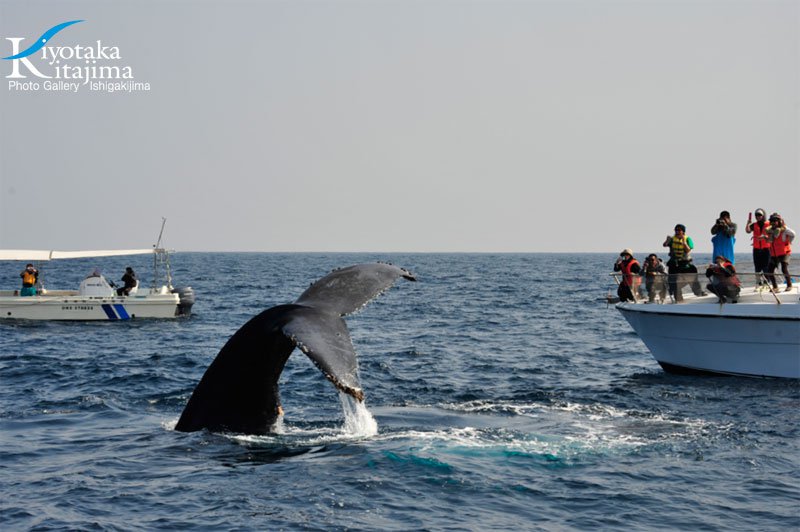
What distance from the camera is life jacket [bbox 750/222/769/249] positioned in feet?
59.5

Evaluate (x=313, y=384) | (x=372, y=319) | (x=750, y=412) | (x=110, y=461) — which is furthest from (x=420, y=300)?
(x=110, y=461)

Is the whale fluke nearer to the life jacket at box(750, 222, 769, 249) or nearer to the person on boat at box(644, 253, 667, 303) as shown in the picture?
the person on boat at box(644, 253, 667, 303)

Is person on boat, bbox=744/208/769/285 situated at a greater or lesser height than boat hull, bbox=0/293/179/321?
greater

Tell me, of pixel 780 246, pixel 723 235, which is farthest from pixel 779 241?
pixel 723 235

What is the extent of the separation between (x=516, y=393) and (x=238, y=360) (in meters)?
7.83

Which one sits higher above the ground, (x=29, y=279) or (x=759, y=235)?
(x=759, y=235)

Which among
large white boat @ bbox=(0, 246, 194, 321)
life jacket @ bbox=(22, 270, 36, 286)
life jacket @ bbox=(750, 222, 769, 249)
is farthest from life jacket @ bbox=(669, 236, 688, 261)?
life jacket @ bbox=(22, 270, 36, 286)

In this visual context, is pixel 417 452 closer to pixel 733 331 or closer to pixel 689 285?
pixel 733 331

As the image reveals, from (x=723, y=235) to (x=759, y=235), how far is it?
79 centimetres

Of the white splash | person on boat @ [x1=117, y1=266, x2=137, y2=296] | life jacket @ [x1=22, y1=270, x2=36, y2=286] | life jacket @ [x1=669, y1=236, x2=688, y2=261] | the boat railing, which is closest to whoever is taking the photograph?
the white splash

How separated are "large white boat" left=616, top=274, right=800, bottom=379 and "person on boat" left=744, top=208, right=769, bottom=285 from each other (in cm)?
87

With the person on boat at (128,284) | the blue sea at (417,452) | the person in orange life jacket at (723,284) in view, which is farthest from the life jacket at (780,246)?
the person on boat at (128,284)

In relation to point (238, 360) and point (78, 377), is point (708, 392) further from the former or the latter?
point (78, 377)

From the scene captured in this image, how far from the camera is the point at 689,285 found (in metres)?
18.2
